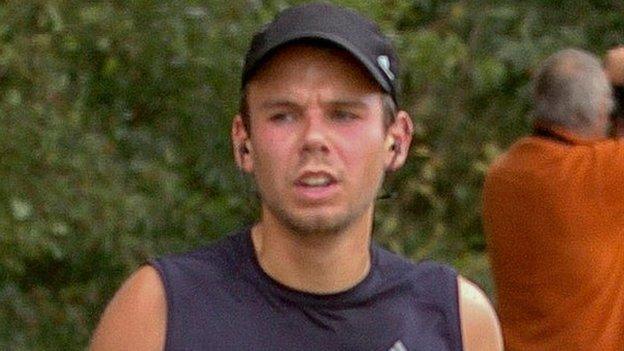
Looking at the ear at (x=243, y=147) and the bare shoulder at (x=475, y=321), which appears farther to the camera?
the bare shoulder at (x=475, y=321)

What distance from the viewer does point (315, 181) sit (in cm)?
240

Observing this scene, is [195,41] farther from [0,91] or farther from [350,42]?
[350,42]

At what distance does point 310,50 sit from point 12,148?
198cm

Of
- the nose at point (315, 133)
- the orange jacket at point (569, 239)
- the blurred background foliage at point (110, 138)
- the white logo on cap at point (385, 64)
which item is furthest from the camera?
the orange jacket at point (569, 239)

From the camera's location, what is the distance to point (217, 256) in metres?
2.55

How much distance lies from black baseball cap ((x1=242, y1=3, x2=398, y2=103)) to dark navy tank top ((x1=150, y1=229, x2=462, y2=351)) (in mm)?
247

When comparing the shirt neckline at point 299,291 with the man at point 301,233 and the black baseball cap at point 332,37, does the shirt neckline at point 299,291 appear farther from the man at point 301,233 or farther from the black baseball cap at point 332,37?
the black baseball cap at point 332,37

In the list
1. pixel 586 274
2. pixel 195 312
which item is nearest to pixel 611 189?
pixel 586 274

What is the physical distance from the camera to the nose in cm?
240

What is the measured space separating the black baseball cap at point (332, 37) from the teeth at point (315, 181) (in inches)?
6.3

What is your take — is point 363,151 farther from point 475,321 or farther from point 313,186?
point 475,321

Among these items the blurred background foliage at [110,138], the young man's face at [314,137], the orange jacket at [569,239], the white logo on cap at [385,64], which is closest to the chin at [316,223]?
the young man's face at [314,137]

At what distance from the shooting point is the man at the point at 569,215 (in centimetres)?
498

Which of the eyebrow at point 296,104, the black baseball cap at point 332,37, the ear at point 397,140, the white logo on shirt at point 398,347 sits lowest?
the white logo on shirt at point 398,347
